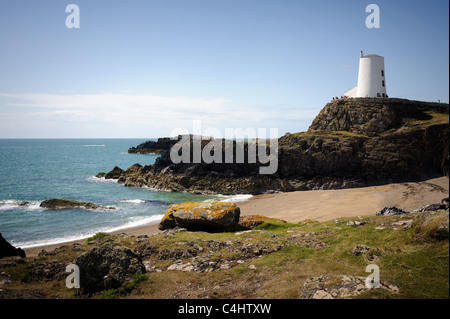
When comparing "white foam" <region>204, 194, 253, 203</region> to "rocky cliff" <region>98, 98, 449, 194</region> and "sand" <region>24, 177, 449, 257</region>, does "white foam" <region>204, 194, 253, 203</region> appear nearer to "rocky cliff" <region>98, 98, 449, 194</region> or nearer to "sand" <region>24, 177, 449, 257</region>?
"rocky cliff" <region>98, 98, 449, 194</region>

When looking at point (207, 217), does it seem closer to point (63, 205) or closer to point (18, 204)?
point (63, 205)

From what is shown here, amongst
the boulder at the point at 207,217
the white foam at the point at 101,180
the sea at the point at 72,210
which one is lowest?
the sea at the point at 72,210

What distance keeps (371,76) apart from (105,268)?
5701cm

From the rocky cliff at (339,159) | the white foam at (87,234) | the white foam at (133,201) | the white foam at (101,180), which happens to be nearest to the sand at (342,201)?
the rocky cliff at (339,159)

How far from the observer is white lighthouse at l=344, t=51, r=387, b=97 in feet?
162

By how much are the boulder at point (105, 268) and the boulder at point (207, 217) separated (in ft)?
23.1

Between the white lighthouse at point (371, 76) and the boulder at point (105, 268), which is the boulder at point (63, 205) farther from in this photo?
the white lighthouse at point (371, 76)

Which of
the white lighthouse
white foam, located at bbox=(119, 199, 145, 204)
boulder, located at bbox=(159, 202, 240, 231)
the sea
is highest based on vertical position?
the white lighthouse

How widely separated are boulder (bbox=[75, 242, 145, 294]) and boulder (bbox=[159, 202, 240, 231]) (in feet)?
23.1

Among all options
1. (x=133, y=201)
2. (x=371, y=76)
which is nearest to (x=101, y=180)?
(x=133, y=201)

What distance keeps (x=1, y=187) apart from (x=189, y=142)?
3484cm

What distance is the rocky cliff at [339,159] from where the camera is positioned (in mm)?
40219

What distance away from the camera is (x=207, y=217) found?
15.7 metres

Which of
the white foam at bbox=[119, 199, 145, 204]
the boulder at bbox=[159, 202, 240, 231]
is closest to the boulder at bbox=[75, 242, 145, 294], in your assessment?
the boulder at bbox=[159, 202, 240, 231]
